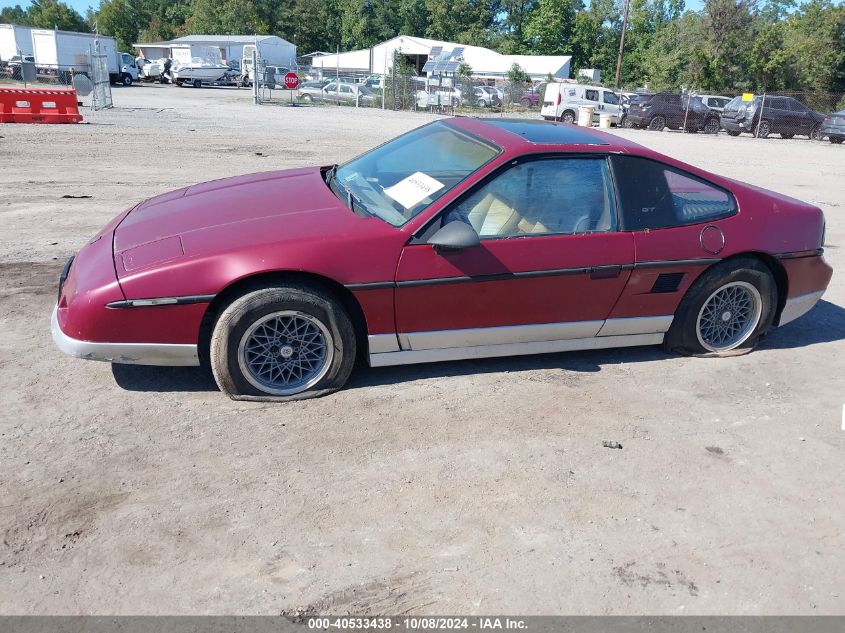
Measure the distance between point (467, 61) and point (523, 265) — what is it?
191 ft

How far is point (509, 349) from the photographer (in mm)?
4422

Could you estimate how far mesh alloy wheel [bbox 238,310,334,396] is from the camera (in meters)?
3.89

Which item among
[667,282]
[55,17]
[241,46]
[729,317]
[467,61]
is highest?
[55,17]

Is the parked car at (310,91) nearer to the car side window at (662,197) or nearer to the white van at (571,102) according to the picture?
the white van at (571,102)

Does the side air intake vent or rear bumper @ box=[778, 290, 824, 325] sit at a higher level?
the side air intake vent

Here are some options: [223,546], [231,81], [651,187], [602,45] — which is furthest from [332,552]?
[602,45]

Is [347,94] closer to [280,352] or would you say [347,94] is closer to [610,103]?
[610,103]

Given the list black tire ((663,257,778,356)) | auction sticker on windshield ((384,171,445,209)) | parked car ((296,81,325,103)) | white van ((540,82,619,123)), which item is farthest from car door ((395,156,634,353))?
parked car ((296,81,325,103))

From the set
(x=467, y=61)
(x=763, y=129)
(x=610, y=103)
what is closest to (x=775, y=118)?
(x=763, y=129)

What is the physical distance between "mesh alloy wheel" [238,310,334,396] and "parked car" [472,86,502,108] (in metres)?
35.3

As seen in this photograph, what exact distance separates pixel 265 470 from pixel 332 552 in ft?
2.26

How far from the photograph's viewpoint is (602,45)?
70.1m

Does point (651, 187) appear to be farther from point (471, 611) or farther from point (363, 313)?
point (471, 611)

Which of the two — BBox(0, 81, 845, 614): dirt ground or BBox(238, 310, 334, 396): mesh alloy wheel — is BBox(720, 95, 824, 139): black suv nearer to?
BBox(0, 81, 845, 614): dirt ground
